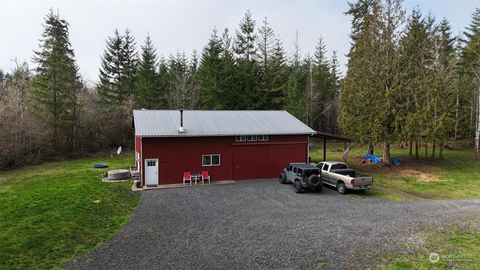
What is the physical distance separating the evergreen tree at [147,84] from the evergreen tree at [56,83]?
8201 mm

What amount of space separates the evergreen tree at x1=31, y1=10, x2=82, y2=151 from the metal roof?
1460cm

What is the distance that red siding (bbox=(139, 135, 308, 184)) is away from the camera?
19.7 metres

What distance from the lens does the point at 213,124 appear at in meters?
22.2

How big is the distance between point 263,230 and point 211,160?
33.6 feet

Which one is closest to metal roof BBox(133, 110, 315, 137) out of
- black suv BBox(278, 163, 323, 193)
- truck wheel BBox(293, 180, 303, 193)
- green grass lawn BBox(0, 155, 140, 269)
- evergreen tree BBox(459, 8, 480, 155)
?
green grass lawn BBox(0, 155, 140, 269)

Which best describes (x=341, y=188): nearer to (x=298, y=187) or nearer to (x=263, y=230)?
(x=298, y=187)

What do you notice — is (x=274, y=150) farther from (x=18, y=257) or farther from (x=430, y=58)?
(x=430, y=58)

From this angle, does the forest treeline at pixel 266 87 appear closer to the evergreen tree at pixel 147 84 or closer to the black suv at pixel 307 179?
the evergreen tree at pixel 147 84

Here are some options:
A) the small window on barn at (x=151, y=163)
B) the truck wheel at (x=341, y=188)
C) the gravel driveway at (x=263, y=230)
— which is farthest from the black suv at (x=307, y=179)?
the small window on barn at (x=151, y=163)

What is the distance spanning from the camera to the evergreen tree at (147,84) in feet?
134

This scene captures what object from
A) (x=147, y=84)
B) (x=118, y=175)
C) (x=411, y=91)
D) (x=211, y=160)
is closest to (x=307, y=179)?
(x=211, y=160)

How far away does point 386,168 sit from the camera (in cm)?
2539

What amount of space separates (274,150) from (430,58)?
62.0 feet

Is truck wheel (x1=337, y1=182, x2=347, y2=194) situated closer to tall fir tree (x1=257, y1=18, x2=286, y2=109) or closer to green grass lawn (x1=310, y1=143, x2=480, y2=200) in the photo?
green grass lawn (x1=310, y1=143, x2=480, y2=200)
